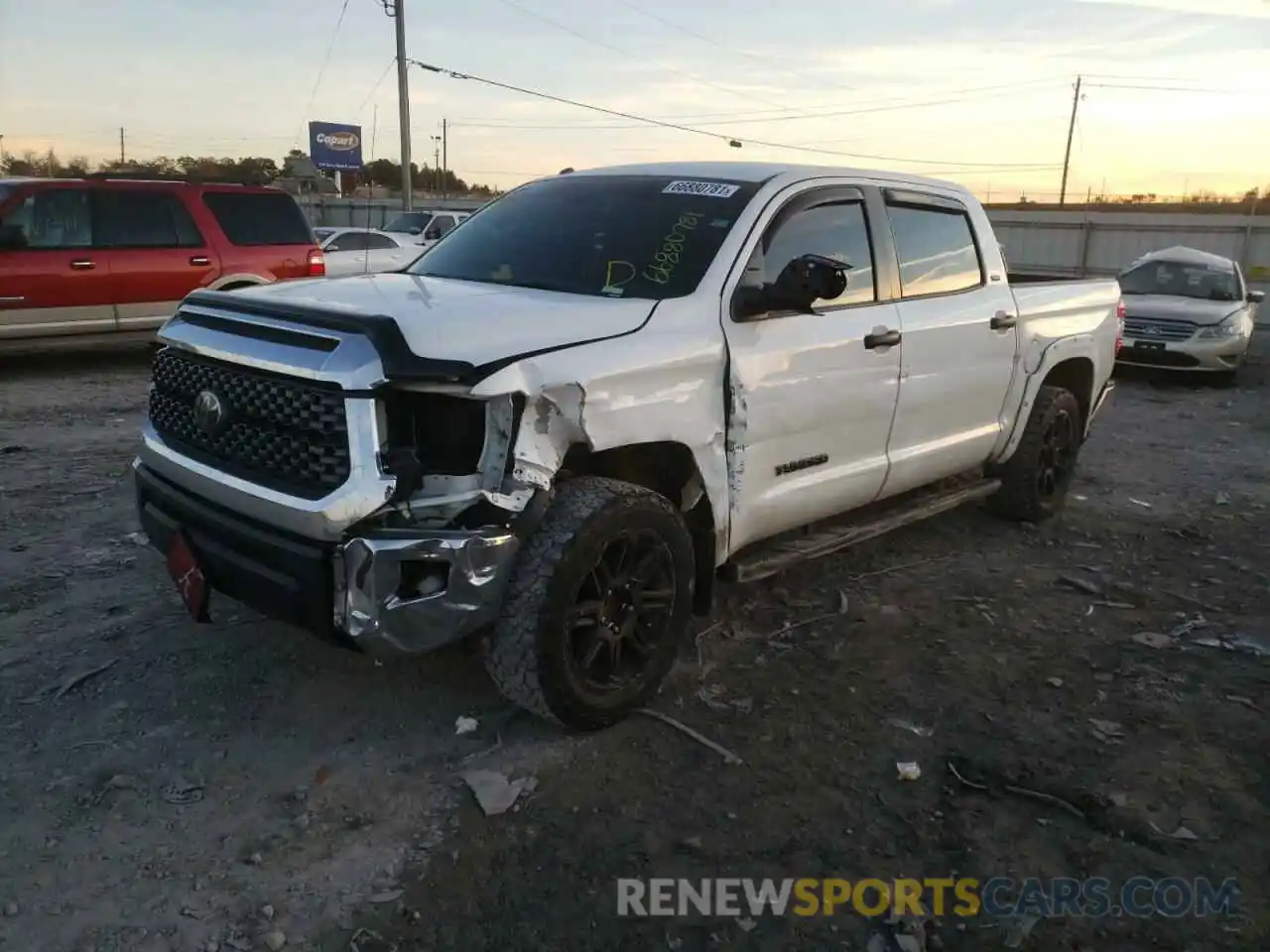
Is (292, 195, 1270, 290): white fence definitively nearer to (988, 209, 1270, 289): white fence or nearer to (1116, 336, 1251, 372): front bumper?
(988, 209, 1270, 289): white fence

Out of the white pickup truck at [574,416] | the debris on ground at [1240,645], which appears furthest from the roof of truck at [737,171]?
the debris on ground at [1240,645]

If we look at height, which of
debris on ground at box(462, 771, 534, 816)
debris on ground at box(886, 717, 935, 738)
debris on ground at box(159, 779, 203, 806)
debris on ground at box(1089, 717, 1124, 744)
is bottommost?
debris on ground at box(1089, 717, 1124, 744)

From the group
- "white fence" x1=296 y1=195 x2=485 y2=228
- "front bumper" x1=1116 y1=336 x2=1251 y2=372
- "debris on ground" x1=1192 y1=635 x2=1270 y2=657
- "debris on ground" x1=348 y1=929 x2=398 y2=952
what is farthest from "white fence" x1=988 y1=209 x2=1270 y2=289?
"debris on ground" x1=348 y1=929 x2=398 y2=952

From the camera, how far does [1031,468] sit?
603 cm

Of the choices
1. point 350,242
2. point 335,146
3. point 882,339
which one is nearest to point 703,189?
point 882,339

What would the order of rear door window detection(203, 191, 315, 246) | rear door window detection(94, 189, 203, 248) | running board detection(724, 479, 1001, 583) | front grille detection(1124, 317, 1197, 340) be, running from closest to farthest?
running board detection(724, 479, 1001, 583) → rear door window detection(94, 189, 203, 248) → rear door window detection(203, 191, 315, 246) → front grille detection(1124, 317, 1197, 340)

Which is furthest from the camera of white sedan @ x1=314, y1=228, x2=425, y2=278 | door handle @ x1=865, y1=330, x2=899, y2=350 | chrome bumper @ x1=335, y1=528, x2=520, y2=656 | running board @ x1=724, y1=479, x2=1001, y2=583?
white sedan @ x1=314, y1=228, x2=425, y2=278

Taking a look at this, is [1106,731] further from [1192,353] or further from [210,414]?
[1192,353]

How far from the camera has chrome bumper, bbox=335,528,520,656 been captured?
2947 millimetres

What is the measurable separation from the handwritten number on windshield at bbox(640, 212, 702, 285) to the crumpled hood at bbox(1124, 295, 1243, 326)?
10.4 metres

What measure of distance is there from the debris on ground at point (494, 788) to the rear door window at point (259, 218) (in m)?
9.40

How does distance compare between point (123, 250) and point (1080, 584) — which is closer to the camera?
point (1080, 584)

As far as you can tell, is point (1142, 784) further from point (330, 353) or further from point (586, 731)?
point (330, 353)

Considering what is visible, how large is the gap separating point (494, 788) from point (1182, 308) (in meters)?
12.2
